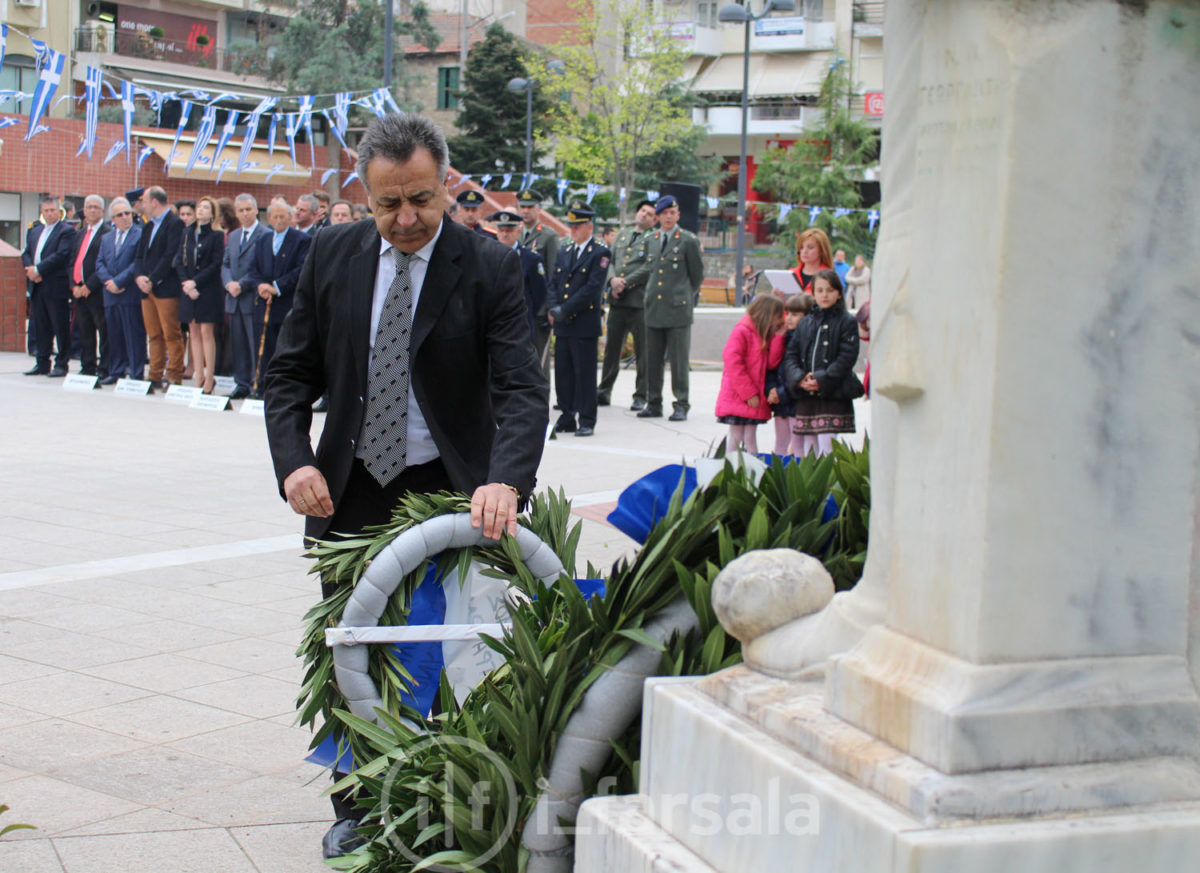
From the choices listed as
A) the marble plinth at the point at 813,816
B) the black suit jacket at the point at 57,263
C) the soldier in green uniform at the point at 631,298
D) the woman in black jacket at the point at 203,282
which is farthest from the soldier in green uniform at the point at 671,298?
the marble plinth at the point at 813,816

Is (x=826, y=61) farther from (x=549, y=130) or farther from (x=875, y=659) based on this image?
(x=875, y=659)

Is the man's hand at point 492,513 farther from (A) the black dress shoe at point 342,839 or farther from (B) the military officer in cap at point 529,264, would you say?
(B) the military officer in cap at point 529,264

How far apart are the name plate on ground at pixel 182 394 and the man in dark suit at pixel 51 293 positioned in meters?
2.94

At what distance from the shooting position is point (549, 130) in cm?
5291

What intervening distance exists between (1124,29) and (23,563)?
20.9 feet

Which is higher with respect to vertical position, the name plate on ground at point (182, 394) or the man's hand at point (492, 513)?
the man's hand at point (492, 513)

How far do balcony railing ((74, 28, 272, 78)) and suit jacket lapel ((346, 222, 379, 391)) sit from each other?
49.8 meters

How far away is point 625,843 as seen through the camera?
2.53m

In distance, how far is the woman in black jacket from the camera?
49.3 feet

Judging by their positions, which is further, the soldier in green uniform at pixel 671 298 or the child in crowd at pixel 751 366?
the soldier in green uniform at pixel 671 298

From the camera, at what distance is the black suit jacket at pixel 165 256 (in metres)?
15.5

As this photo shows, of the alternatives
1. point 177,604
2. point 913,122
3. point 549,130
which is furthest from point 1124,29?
point 549,130

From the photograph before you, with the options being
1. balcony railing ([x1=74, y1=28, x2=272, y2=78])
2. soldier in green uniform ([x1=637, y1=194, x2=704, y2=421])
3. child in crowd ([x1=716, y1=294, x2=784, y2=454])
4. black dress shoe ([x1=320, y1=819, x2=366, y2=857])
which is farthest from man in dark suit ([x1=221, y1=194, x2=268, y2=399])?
balcony railing ([x1=74, y1=28, x2=272, y2=78])

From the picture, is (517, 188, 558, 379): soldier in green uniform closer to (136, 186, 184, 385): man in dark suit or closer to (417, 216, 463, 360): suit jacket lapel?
(136, 186, 184, 385): man in dark suit
